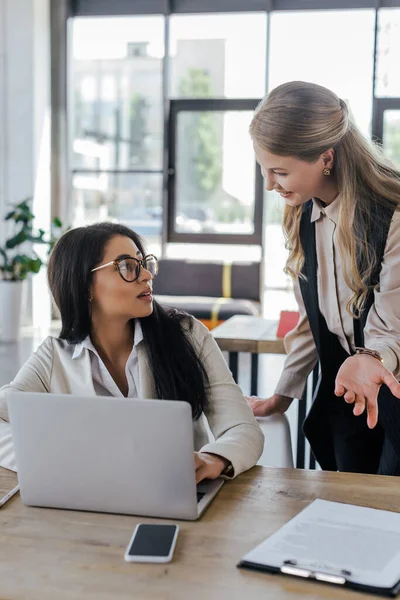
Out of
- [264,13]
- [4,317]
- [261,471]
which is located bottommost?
[4,317]

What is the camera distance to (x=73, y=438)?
124 cm

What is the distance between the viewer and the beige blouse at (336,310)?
171cm

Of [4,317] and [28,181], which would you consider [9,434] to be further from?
[28,181]

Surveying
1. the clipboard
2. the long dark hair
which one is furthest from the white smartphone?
the long dark hair

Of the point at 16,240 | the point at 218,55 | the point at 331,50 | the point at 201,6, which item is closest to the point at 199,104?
the point at 218,55

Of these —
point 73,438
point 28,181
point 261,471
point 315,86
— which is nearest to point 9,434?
point 73,438

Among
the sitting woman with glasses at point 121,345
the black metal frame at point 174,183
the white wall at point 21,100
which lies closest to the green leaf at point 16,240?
the white wall at point 21,100

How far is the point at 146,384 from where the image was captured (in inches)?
69.9

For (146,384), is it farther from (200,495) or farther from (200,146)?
(200,146)

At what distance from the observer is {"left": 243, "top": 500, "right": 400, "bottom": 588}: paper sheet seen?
1.04m

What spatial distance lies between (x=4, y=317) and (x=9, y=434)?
570cm

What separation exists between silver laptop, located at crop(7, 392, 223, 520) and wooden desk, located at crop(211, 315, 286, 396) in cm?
148

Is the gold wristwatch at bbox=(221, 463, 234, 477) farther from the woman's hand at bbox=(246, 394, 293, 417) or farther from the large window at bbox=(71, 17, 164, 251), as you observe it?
the large window at bbox=(71, 17, 164, 251)

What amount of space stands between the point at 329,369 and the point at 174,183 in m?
6.36
